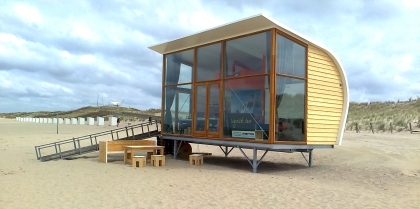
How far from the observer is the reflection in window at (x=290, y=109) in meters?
11.0

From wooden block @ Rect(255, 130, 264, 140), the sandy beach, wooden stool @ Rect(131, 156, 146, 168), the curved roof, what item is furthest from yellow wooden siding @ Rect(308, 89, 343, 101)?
wooden stool @ Rect(131, 156, 146, 168)

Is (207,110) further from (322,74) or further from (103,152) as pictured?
(103,152)

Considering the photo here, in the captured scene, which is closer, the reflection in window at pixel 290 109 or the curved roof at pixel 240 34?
the curved roof at pixel 240 34

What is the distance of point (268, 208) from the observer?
22.1ft

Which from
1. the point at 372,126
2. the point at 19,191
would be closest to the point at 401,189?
the point at 19,191

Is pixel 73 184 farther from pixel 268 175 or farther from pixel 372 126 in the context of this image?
pixel 372 126

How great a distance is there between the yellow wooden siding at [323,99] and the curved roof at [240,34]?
15 cm

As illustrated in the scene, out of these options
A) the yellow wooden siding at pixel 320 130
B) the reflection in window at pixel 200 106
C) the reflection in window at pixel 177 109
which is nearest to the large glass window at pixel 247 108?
the reflection in window at pixel 200 106

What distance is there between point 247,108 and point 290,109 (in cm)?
133

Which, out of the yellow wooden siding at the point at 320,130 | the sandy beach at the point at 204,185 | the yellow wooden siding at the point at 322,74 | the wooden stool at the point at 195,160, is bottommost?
the sandy beach at the point at 204,185

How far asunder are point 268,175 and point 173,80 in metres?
5.94

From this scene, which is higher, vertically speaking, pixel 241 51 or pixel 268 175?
pixel 241 51

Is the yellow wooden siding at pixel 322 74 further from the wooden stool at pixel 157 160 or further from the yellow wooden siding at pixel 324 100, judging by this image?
the wooden stool at pixel 157 160

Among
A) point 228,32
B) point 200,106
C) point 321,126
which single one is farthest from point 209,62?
point 321,126
